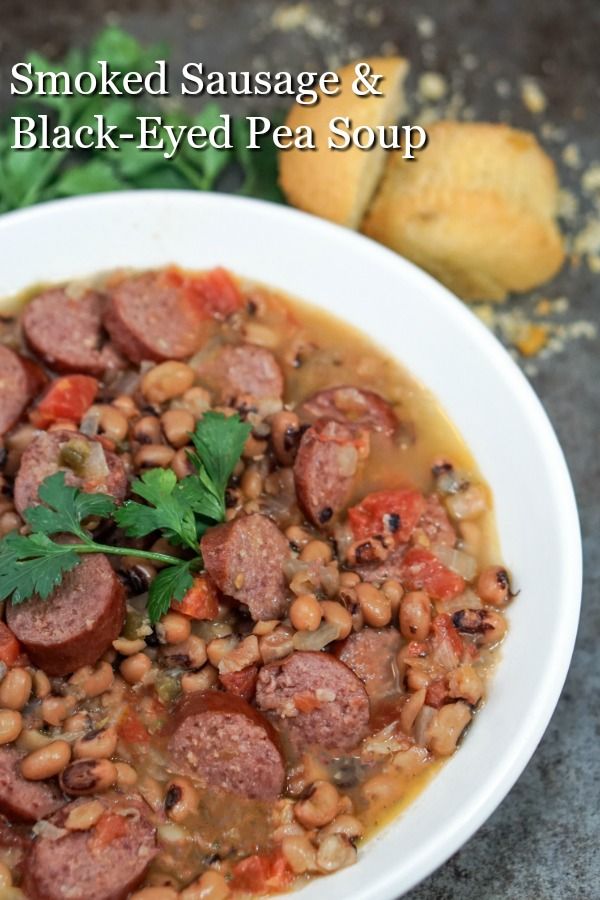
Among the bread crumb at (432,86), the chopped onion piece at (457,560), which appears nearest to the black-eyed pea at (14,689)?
the chopped onion piece at (457,560)

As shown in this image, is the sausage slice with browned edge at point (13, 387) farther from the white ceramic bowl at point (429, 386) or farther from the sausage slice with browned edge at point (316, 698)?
the sausage slice with browned edge at point (316, 698)

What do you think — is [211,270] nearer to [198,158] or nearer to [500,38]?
[198,158]

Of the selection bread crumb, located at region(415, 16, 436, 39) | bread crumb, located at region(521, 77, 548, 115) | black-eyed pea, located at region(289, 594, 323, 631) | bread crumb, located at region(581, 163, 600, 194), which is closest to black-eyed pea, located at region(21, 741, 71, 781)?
black-eyed pea, located at region(289, 594, 323, 631)

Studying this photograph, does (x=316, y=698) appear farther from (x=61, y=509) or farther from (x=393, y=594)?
(x=61, y=509)

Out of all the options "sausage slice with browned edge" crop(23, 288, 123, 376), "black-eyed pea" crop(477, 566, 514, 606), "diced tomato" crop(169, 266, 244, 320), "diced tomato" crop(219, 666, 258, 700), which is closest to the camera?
"diced tomato" crop(219, 666, 258, 700)

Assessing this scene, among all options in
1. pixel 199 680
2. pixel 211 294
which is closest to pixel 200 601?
pixel 199 680

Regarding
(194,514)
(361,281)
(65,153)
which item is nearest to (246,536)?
(194,514)

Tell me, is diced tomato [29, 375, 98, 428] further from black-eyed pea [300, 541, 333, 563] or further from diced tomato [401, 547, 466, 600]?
diced tomato [401, 547, 466, 600]
